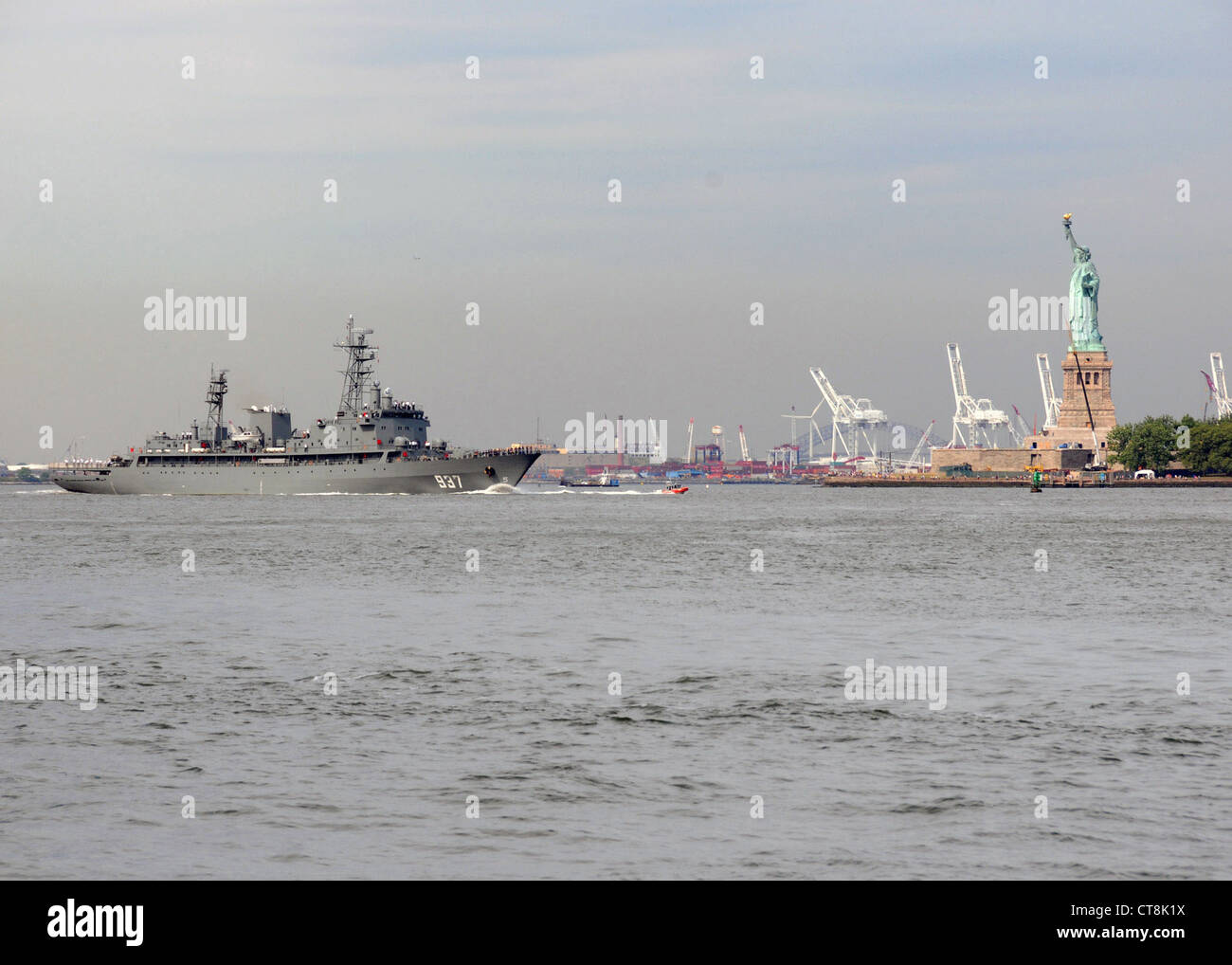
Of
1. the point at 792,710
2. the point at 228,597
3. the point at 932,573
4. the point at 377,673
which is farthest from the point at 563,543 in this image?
the point at 792,710

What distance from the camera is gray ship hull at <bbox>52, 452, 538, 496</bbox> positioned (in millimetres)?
147625

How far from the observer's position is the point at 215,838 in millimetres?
13914

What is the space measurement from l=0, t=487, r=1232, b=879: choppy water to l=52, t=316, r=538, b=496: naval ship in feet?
321

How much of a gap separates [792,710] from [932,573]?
31240mm
